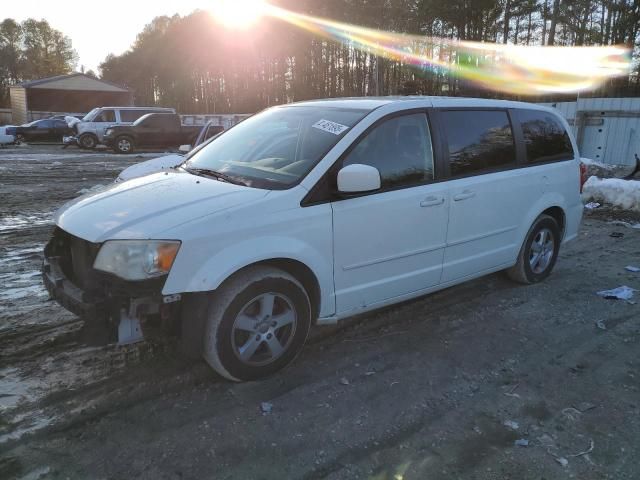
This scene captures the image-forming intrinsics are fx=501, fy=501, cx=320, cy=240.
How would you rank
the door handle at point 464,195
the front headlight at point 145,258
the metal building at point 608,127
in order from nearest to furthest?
the front headlight at point 145,258, the door handle at point 464,195, the metal building at point 608,127

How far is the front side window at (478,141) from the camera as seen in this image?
411cm

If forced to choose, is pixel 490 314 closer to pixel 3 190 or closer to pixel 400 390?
pixel 400 390

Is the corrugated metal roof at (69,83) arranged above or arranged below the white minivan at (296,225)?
above

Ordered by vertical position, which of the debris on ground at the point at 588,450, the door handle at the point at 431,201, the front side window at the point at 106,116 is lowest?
the debris on ground at the point at 588,450

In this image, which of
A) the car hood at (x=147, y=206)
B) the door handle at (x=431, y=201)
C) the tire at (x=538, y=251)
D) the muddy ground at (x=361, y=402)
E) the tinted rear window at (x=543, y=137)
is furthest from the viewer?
the tire at (x=538, y=251)

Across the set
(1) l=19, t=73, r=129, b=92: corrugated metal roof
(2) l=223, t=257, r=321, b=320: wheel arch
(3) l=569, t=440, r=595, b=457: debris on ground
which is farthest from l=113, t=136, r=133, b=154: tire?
(1) l=19, t=73, r=129, b=92: corrugated metal roof

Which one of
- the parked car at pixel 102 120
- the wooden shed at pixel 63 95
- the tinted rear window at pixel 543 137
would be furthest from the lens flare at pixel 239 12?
the tinted rear window at pixel 543 137

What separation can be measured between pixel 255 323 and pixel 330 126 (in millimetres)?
1541

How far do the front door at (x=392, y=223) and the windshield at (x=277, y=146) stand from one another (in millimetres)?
→ 265

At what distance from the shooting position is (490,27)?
30.9 metres

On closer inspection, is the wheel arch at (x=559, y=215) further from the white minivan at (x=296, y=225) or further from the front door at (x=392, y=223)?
the front door at (x=392, y=223)

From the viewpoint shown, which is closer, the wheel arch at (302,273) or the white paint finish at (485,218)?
the wheel arch at (302,273)


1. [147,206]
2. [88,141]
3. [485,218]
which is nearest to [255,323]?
[147,206]

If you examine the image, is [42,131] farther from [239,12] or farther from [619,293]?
[619,293]
